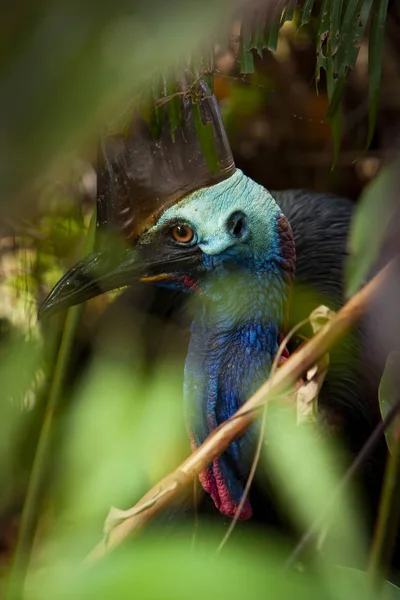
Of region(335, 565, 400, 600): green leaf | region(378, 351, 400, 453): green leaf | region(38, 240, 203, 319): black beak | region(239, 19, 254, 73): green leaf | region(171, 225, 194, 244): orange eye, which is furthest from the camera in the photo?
region(171, 225, 194, 244): orange eye

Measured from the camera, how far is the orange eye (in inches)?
47.4

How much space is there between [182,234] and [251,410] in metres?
0.37

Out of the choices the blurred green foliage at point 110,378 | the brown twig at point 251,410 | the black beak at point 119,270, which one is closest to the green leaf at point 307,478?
the blurred green foliage at point 110,378

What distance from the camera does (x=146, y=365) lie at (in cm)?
154

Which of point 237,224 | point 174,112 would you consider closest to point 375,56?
point 174,112

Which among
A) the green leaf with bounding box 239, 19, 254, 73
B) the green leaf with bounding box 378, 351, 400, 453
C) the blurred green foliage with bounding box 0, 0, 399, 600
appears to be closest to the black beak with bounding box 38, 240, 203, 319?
the blurred green foliage with bounding box 0, 0, 399, 600

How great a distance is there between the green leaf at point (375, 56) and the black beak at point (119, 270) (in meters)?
0.39

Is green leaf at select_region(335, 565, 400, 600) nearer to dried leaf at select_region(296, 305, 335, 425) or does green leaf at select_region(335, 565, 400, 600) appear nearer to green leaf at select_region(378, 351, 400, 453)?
green leaf at select_region(378, 351, 400, 453)

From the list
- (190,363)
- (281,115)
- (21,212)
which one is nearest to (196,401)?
(190,363)

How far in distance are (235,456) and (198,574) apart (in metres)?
0.97

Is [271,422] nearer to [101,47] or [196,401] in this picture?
[196,401]

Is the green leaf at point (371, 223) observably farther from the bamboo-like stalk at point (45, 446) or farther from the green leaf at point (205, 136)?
the bamboo-like stalk at point (45, 446)

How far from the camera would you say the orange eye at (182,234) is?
47.4 inches

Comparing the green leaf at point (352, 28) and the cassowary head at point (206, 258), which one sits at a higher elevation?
the green leaf at point (352, 28)
